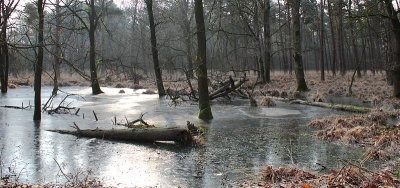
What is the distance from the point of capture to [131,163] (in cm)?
703

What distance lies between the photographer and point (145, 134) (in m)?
9.00

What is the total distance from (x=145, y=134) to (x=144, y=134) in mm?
30

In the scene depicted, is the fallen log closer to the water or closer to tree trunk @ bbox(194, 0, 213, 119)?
the water

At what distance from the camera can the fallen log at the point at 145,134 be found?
8.55 meters

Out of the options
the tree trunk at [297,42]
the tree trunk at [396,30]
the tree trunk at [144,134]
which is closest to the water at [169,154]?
the tree trunk at [144,134]

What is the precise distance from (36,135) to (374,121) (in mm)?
8781

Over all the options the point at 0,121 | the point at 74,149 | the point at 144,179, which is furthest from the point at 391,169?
the point at 0,121

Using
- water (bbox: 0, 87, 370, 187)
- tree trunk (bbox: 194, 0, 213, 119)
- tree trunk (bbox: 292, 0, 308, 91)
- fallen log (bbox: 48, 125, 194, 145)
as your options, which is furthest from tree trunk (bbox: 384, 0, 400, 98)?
fallen log (bbox: 48, 125, 194, 145)

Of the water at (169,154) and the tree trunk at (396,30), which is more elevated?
the tree trunk at (396,30)

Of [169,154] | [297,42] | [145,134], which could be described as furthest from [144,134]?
[297,42]

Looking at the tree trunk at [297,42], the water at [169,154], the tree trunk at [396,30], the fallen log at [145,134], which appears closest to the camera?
the water at [169,154]

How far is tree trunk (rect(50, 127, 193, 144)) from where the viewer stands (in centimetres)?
855

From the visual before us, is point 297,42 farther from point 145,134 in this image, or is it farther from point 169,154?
point 169,154

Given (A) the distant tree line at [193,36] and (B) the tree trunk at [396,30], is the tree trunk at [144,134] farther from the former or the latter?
(B) the tree trunk at [396,30]
